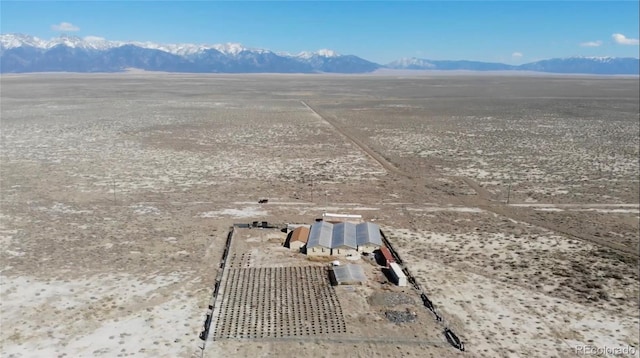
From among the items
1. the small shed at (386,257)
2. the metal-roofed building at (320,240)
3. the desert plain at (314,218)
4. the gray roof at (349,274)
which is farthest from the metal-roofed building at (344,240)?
the desert plain at (314,218)

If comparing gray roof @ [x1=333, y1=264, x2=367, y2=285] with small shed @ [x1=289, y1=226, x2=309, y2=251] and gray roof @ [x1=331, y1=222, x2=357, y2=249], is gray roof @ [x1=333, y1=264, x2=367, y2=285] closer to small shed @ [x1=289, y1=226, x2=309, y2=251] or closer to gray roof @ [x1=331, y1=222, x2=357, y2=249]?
gray roof @ [x1=331, y1=222, x2=357, y2=249]

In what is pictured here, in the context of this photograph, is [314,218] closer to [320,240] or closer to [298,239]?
[298,239]

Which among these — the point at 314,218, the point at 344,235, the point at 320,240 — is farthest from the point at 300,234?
the point at 314,218

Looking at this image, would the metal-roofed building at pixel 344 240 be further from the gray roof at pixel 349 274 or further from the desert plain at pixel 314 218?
the desert plain at pixel 314 218

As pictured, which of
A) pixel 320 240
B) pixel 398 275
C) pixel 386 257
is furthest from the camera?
pixel 320 240

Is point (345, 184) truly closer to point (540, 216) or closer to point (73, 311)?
point (540, 216)

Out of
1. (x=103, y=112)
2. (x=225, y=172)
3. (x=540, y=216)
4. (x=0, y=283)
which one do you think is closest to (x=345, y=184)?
(x=225, y=172)
